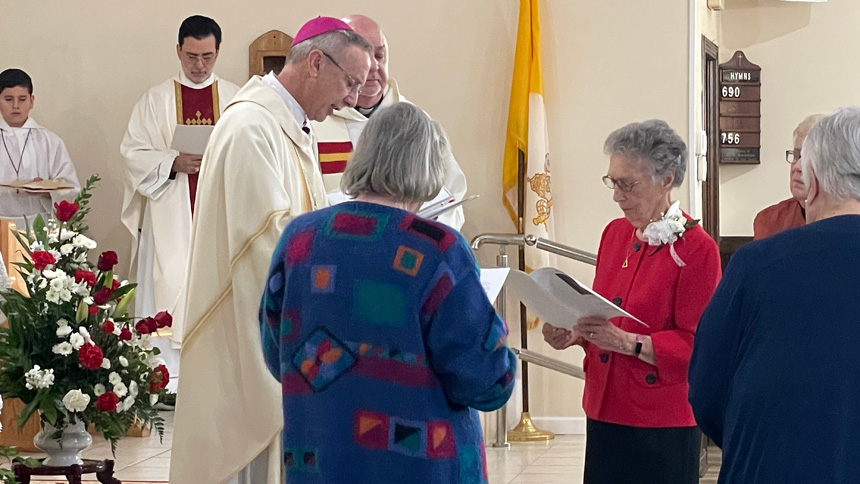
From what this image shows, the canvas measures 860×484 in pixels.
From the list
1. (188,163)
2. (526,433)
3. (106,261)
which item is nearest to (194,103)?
(188,163)

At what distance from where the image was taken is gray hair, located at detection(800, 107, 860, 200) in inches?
82.1

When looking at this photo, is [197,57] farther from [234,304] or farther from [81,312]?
[234,304]

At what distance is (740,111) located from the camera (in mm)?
9203

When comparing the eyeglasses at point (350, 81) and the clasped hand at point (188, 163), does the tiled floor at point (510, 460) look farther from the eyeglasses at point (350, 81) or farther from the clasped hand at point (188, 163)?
the eyeglasses at point (350, 81)

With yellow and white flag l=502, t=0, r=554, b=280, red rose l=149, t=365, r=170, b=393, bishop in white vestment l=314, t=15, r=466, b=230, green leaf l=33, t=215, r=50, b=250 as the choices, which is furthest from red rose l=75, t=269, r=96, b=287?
yellow and white flag l=502, t=0, r=554, b=280

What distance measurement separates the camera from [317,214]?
2330 millimetres

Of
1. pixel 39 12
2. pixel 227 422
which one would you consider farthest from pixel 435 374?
pixel 39 12

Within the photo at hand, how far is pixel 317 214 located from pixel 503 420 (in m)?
4.64

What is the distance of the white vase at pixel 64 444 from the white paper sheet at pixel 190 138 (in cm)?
261

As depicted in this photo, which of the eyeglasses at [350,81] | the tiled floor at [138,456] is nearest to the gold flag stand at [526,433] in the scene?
the tiled floor at [138,456]

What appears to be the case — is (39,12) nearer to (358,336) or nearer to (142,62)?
(142,62)

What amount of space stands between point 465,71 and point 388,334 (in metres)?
5.42

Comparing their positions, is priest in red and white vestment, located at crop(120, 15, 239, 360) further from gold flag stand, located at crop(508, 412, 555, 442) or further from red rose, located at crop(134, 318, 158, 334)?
red rose, located at crop(134, 318, 158, 334)

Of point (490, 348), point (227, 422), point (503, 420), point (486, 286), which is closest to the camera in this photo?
point (490, 348)
